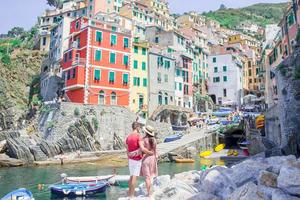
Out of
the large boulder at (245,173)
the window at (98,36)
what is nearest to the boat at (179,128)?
the window at (98,36)

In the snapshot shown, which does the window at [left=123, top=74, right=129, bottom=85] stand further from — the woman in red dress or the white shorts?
the white shorts

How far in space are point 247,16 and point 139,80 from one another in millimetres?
149526

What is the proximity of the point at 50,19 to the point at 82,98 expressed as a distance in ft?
162

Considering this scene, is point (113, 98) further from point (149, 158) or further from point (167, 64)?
point (149, 158)

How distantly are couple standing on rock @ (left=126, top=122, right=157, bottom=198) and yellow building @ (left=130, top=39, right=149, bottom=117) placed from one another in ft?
120

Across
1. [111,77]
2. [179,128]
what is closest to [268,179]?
[111,77]

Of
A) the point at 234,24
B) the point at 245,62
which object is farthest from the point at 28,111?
the point at 234,24

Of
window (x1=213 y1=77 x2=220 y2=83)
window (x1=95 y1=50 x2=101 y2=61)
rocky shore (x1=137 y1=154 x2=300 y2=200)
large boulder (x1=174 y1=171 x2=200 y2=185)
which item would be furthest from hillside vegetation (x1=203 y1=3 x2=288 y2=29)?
rocky shore (x1=137 y1=154 x2=300 y2=200)

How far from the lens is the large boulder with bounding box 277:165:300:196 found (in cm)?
752

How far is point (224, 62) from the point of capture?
7381 centimetres

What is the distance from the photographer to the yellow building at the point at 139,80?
1823 inches

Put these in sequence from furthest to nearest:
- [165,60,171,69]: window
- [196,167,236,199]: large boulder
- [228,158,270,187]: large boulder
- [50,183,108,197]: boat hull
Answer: [165,60,171,69]: window → [50,183,108,197]: boat hull → [228,158,270,187]: large boulder → [196,167,236,199]: large boulder

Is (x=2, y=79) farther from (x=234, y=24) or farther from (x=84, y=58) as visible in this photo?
(x=234, y=24)

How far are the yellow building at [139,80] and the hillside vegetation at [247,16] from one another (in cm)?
10636
